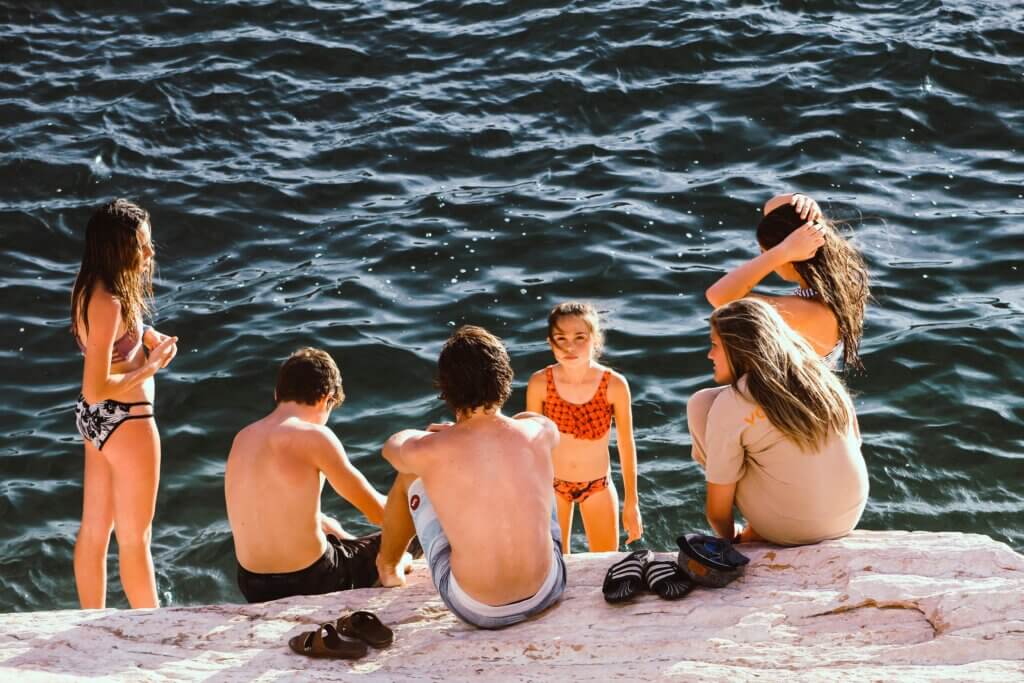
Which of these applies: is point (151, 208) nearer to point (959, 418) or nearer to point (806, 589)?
point (959, 418)

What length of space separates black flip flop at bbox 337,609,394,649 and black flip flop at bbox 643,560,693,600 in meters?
1.12

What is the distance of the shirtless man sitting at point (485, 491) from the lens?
481 cm

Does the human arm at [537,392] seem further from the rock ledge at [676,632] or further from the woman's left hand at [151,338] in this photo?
the woman's left hand at [151,338]

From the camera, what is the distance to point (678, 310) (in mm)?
10008

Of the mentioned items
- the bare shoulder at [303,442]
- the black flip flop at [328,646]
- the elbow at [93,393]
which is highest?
the elbow at [93,393]

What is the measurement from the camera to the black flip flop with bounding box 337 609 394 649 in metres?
4.79

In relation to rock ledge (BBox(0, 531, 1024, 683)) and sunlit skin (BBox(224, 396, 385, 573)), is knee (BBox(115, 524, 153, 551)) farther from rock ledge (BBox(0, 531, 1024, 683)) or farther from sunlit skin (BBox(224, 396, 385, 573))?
rock ledge (BBox(0, 531, 1024, 683))

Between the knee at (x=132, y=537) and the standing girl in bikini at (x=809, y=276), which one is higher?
the standing girl in bikini at (x=809, y=276)

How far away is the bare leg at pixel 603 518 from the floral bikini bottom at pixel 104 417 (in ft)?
8.55

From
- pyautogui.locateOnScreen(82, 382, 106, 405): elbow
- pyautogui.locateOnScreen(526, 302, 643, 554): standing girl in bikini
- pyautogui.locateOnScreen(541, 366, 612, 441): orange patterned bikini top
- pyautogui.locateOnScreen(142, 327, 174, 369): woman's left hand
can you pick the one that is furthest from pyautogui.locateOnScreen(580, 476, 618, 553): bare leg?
pyautogui.locateOnScreen(82, 382, 106, 405): elbow

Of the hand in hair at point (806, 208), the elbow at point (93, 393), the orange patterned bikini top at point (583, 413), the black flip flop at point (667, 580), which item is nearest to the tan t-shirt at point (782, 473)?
the black flip flop at point (667, 580)

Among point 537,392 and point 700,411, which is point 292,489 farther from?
point 700,411

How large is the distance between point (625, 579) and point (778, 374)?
1094 mm

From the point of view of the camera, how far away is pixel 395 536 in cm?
547
